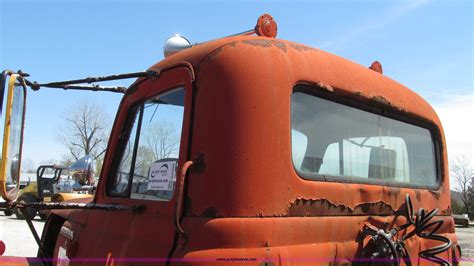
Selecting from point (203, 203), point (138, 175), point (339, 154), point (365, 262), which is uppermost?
point (339, 154)

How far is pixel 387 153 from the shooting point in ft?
9.12

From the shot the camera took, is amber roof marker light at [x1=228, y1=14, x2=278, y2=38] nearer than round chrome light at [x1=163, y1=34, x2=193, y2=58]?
Yes

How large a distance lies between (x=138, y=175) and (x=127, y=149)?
22 cm

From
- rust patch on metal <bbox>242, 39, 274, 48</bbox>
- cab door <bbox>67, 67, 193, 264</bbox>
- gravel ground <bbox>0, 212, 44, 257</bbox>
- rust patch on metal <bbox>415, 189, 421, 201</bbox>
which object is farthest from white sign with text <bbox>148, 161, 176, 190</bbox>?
gravel ground <bbox>0, 212, 44, 257</bbox>

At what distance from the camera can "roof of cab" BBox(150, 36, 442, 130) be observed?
2.11 m

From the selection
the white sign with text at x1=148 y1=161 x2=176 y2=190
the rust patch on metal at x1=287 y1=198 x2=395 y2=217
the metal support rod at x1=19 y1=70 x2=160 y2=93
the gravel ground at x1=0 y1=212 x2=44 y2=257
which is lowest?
the gravel ground at x1=0 y1=212 x2=44 y2=257

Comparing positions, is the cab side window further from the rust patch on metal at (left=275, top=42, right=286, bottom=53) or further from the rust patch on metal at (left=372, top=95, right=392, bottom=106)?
the rust patch on metal at (left=372, top=95, right=392, bottom=106)

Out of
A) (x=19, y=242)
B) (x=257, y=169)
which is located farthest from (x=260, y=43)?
(x=19, y=242)

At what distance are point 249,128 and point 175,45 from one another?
3.84 feet

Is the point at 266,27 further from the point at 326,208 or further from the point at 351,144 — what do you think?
the point at 326,208

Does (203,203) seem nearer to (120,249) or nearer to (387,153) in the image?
(120,249)

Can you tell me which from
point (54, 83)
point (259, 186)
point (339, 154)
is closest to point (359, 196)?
point (339, 154)

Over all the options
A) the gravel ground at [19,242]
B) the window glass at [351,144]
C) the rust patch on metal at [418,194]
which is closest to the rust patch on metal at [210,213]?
the window glass at [351,144]

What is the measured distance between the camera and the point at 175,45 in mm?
2916
